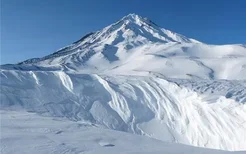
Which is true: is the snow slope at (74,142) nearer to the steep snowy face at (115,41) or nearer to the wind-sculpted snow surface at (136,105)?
the wind-sculpted snow surface at (136,105)

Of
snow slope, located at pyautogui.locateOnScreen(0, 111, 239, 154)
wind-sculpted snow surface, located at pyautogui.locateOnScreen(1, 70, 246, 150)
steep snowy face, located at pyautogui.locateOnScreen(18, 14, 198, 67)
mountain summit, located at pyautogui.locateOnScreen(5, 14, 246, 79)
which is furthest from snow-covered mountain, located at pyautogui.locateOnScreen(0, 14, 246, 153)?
steep snowy face, located at pyautogui.locateOnScreen(18, 14, 198, 67)

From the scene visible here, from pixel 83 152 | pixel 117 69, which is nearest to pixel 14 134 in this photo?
pixel 83 152

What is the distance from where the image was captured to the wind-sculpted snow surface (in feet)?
51.8

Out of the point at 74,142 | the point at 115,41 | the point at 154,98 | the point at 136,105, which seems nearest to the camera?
the point at 74,142

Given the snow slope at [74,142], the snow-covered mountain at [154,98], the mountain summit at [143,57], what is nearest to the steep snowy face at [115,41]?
the mountain summit at [143,57]

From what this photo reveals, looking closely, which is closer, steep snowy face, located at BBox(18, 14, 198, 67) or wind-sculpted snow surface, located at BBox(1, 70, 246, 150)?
wind-sculpted snow surface, located at BBox(1, 70, 246, 150)

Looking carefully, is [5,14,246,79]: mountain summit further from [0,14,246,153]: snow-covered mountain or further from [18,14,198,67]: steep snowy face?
[0,14,246,153]: snow-covered mountain

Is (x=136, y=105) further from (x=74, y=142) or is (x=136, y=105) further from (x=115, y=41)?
(x=115, y=41)

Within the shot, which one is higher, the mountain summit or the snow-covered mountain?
the mountain summit

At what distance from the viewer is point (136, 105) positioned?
19.5 metres

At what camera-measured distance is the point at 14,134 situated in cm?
745

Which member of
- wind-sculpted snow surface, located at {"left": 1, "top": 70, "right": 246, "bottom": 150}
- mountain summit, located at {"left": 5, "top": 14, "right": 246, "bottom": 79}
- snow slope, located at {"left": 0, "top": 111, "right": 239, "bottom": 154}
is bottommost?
snow slope, located at {"left": 0, "top": 111, "right": 239, "bottom": 154}

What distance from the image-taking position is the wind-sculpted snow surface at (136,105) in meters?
15.8

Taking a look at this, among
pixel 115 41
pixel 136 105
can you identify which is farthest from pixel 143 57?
pixel 136 105
